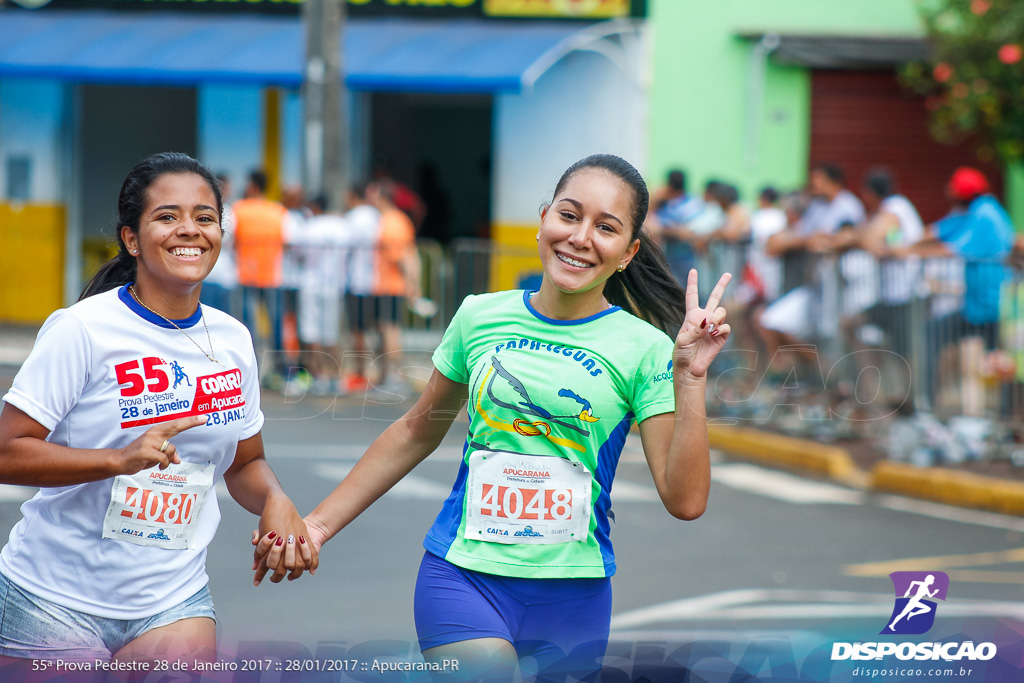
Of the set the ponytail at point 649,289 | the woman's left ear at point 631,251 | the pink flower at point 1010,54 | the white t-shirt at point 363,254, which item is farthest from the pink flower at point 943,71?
the woman's left ear at point 631,251

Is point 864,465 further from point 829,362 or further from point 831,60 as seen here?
point 831,60

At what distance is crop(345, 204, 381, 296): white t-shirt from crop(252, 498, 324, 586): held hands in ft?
35.0

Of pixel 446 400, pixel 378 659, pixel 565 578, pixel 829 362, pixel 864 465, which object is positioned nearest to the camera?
pixel 378 659

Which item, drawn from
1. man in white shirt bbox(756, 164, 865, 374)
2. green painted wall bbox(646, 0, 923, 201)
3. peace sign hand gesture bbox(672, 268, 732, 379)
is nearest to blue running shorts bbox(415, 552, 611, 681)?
peace sign hand gesture bbox(672, 268, 732, 379)

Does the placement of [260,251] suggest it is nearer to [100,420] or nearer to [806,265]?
[806,265]

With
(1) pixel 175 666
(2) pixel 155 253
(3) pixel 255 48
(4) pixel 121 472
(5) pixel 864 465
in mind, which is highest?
(3) pixel 255 48

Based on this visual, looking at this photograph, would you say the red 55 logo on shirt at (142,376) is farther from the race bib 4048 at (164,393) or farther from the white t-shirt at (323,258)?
the white t-shirt at (323,258)

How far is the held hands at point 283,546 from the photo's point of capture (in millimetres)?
3262

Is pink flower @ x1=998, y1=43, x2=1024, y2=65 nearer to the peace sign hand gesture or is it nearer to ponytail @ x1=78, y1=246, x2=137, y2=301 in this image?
the peace sign hand gesture

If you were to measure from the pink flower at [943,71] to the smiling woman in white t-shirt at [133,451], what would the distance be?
14709mm

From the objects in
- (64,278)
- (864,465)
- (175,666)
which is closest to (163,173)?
(175,666)

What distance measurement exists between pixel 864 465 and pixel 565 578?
803 cm

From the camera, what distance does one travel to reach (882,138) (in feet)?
59.7

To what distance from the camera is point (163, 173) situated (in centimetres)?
327
